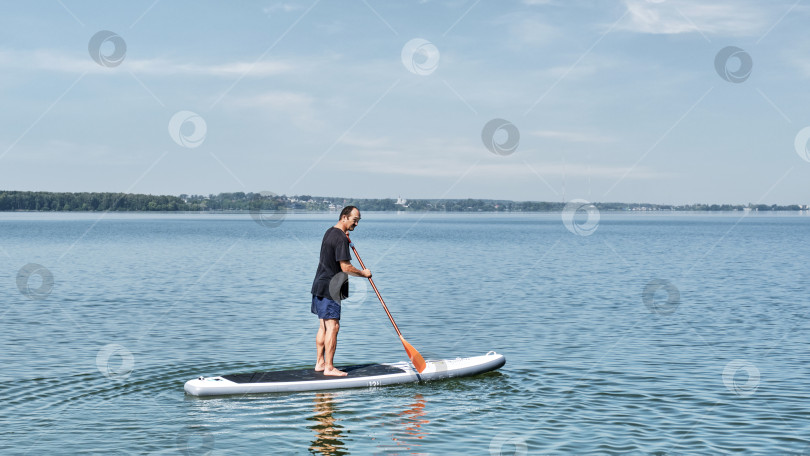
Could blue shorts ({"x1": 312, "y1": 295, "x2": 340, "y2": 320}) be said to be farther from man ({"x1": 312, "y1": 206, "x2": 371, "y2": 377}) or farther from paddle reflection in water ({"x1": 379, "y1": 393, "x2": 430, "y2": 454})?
paddle reflection in water ({"x1": 379, "y1": 393, "x2": 430, "y2": 454})

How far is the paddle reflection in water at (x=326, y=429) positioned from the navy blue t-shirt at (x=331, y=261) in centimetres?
173

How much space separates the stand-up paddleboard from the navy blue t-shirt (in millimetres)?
1529

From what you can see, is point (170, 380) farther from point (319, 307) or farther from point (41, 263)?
point (41, 263)

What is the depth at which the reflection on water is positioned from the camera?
9.88 metres

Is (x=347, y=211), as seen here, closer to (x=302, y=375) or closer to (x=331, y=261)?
(x=331, y=261)

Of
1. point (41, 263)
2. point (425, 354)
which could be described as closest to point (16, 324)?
point (425, 354)

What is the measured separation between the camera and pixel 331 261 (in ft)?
40.4

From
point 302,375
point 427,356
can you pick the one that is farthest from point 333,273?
point 427,356

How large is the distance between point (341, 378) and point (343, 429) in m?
2.10

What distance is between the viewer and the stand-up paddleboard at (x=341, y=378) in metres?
12.2

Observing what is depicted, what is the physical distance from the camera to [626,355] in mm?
16547

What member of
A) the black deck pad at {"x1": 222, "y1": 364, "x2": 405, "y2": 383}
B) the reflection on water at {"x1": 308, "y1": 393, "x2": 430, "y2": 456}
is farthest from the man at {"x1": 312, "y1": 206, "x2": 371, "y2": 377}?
the reflection on water at {"x1": 308, "y1": 393, "x2": 430, "y2": 456}

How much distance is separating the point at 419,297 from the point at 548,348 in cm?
1242

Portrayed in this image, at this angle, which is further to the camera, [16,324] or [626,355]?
[16,324]
